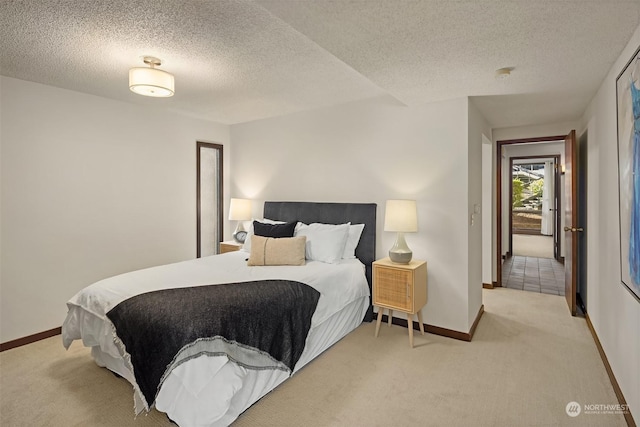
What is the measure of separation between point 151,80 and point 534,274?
6.37m

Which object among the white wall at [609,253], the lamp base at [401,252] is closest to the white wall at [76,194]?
the lamp base at [401,252]

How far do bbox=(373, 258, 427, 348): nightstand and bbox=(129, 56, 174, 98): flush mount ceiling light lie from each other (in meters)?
2.43

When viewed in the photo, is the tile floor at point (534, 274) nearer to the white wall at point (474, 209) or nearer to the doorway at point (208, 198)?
the white wall at point (474, 209)

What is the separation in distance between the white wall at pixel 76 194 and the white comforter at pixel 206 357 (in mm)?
1022

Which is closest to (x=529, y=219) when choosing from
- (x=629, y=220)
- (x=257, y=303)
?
(x=629, y=220)

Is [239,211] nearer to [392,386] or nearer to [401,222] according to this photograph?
[401,222]

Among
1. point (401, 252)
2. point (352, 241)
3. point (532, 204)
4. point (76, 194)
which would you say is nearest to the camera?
point (401, 252)

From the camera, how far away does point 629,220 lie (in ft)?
6.52

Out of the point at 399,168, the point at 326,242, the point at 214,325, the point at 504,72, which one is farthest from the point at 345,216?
the point at 214,325

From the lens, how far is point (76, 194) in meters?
3.60

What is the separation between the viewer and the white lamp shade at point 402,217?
10.7ft

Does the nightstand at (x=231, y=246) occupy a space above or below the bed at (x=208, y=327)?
above

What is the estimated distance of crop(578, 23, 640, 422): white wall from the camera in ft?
6.69

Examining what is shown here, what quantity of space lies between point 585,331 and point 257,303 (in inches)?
132
